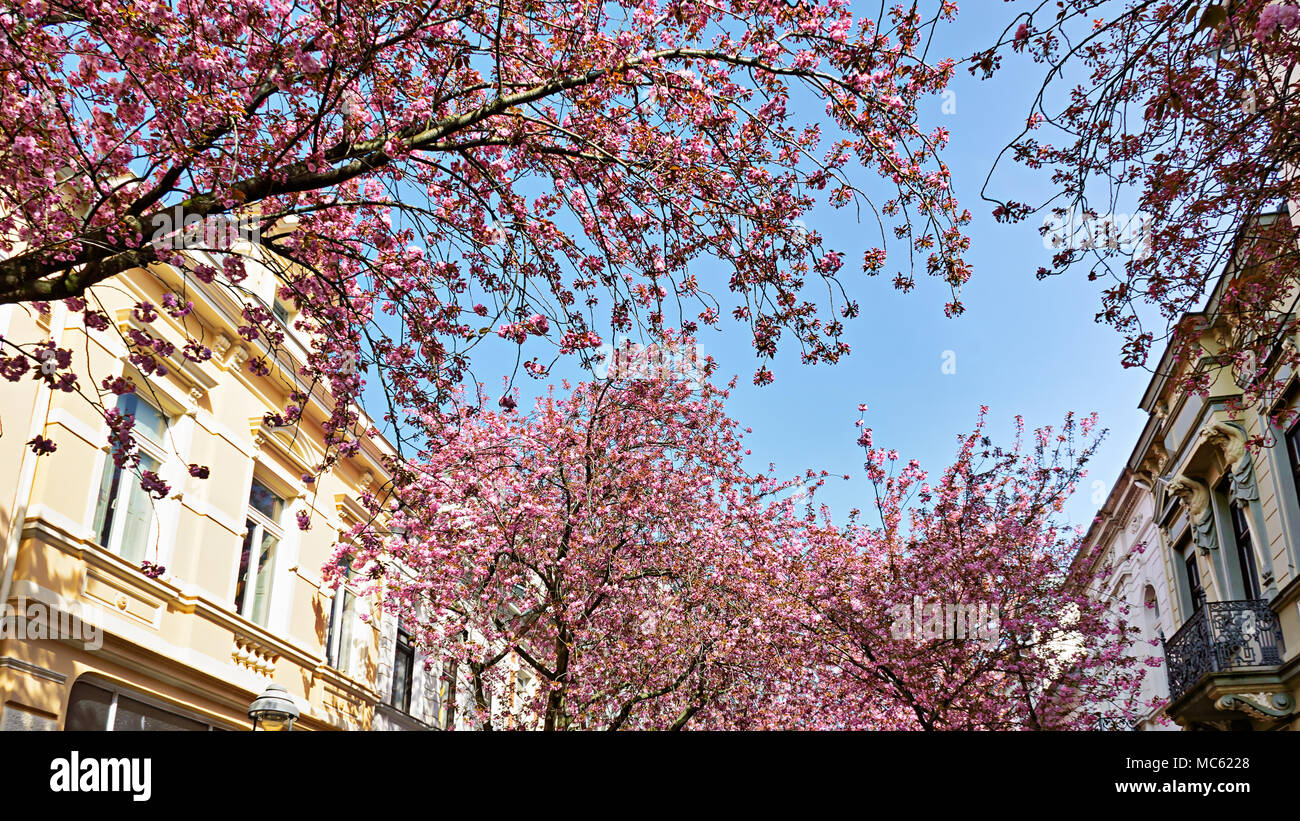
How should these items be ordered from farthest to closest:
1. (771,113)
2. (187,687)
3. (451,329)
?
(187,687) < (451,329) < (771,113)

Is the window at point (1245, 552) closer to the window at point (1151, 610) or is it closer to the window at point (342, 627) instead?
the window at point (1151, 610)

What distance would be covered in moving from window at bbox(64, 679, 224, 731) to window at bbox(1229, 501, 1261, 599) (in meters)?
15.3

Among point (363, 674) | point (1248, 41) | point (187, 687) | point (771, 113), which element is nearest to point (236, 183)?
point (771, 113)

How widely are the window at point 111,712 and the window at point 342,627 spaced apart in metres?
4.75

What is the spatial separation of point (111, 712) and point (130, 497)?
2312mm

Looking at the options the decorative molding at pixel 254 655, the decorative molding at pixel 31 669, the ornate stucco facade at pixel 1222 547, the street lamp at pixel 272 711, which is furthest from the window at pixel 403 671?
the ornate stucco facade at pixel 1222 547

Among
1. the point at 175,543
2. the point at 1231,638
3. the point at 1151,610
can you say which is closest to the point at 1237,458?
the point at 1231,638

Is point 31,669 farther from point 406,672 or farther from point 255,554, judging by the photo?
point 406,672

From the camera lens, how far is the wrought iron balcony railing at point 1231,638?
48.6 feet

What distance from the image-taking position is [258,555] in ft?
47.3

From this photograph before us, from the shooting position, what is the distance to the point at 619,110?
292 inches

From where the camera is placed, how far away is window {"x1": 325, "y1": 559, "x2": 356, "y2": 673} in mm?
16703
